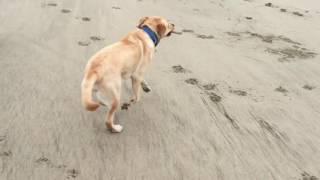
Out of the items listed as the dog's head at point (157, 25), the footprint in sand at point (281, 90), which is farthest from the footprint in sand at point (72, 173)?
the footprint in sand at point (281, 90)

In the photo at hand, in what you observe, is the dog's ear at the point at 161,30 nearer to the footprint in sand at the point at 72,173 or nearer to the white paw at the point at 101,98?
the white paw at the point at 101,98

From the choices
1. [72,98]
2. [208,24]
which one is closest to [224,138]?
[72,98]

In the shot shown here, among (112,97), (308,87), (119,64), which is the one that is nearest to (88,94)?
(112,97)

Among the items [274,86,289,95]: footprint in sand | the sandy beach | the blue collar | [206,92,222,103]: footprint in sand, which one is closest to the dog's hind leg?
the sandy beach

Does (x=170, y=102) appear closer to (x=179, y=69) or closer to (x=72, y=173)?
(x=179, y=69)

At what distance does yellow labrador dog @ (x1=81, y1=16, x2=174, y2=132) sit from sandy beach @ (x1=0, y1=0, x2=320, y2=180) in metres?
A: 0.46

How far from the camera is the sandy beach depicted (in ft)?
14.1

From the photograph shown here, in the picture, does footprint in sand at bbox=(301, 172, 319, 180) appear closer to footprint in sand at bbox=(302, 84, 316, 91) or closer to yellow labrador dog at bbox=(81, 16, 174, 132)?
yellow labrador dog at bbox=(81, 16, 174, 132)

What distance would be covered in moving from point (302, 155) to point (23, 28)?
16.5 ft

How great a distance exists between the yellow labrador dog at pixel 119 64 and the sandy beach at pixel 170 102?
1.50ft

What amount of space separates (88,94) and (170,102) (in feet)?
5.44

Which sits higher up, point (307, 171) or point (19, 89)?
point (307, 171)

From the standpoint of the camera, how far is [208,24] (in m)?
8.68

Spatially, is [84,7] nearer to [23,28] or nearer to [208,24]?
[23,28]
